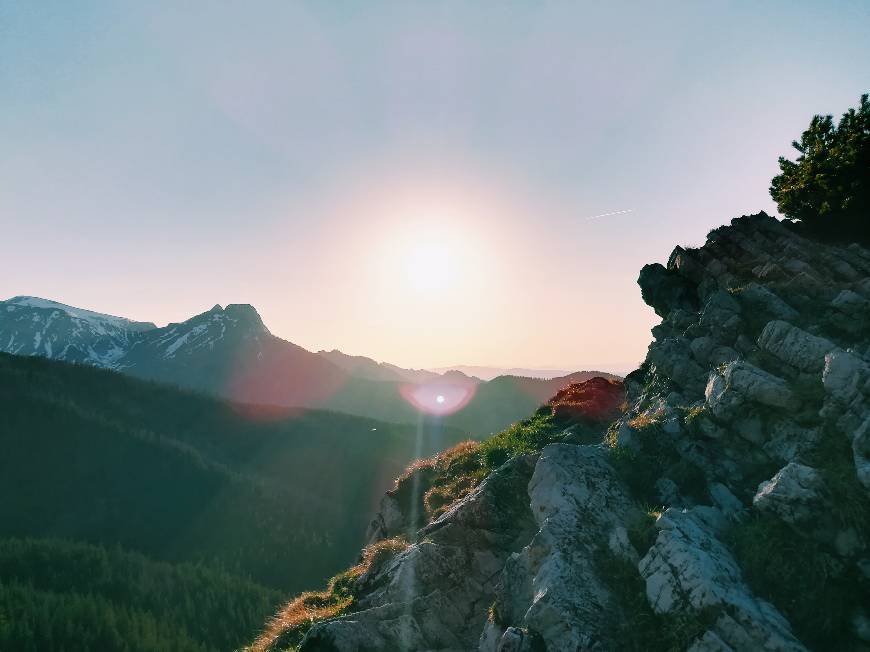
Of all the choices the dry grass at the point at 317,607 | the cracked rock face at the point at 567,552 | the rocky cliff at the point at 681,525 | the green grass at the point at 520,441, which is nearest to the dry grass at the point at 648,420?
the rocky cliff at the point at 681,525

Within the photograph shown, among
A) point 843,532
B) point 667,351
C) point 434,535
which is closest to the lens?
point 843,532

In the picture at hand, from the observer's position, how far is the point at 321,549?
13862cm

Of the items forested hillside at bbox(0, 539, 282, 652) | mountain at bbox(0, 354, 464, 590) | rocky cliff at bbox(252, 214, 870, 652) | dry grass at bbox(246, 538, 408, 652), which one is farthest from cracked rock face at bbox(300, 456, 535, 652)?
mountain at bbox(0, 354, 464, 590)

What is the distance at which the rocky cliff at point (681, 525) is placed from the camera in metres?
11.7

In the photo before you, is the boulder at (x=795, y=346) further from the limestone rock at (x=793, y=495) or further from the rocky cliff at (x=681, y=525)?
the limestone rock at (x=793, y=495)

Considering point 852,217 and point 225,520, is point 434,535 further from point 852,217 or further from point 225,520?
point 225,520

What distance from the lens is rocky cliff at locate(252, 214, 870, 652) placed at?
38.5 ft

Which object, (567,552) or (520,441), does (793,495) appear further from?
(520,441)

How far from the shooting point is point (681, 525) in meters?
13.5

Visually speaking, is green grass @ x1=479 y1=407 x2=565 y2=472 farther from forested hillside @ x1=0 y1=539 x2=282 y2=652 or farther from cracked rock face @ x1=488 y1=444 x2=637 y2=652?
forested hillside @ x1=0 y1=539 x2=282 y2=652

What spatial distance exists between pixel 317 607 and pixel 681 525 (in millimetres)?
15514

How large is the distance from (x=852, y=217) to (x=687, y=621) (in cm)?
3539

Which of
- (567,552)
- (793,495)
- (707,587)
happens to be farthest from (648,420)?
(707,587)

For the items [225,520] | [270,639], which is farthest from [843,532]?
[225,520]
